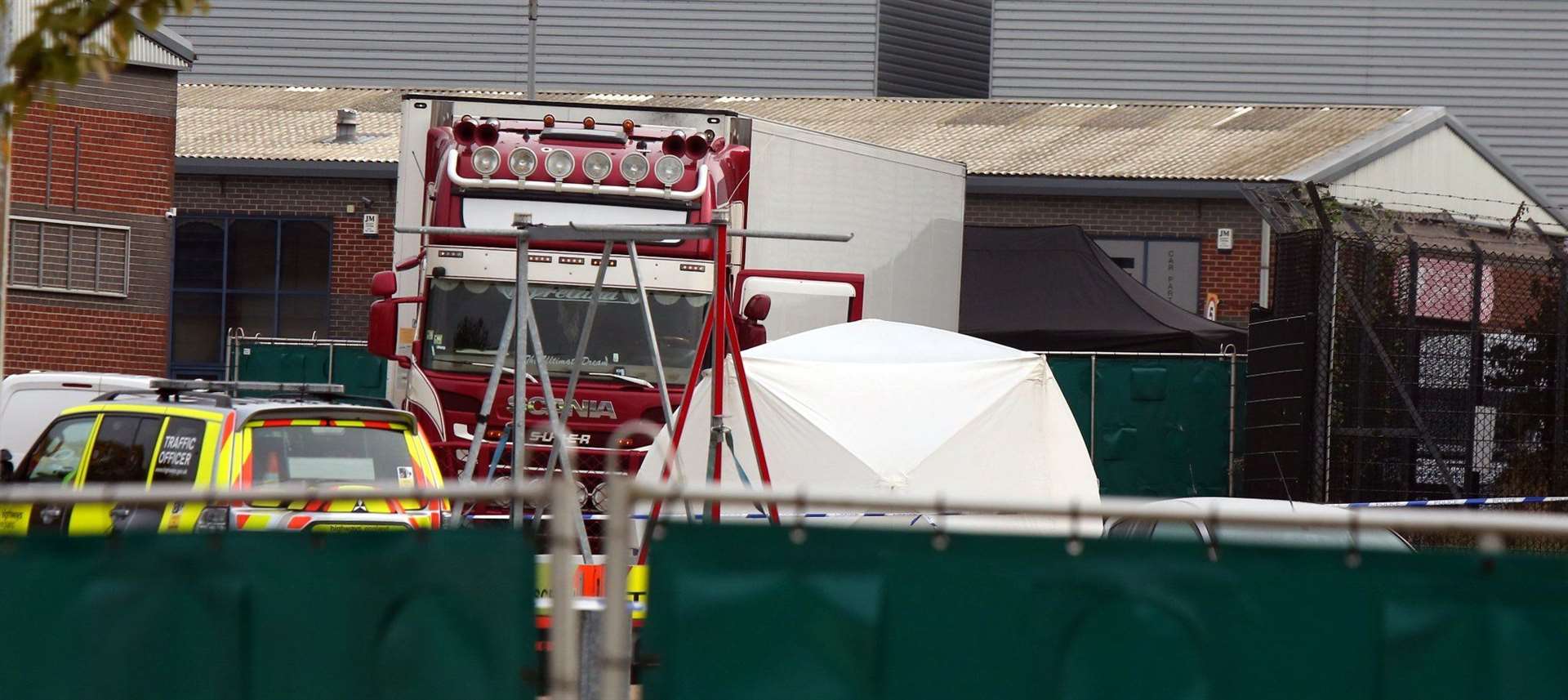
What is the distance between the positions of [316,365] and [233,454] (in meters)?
16.8

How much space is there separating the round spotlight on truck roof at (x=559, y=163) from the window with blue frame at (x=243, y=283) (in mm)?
17212

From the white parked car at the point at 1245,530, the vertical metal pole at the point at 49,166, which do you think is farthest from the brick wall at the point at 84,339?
the white parked car at the point at 1245,530

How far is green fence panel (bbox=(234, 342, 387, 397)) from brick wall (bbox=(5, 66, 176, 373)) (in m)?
1.32

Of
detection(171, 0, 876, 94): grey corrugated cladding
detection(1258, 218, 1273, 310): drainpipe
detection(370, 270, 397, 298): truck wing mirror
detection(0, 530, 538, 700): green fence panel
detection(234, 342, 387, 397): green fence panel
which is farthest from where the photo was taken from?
detection(171, 0, 876, 94): grey corrugated cladding

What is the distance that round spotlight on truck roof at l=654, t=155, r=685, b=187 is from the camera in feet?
51.1

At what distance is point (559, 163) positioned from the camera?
15.4m

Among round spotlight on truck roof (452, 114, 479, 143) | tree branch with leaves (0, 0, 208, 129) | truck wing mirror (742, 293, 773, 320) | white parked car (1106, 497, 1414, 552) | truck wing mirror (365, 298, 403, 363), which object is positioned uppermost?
round spotlight on truck roof (452, 114, 479, 143)

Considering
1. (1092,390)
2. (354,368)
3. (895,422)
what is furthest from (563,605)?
(354,368)

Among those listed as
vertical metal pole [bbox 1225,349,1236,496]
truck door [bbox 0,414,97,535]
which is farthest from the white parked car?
vertical metal pole [bbox 1225,349,1236,496]

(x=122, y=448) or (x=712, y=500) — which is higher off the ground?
(x=712, y=500)

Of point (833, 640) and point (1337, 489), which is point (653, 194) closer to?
point (1337, 489)

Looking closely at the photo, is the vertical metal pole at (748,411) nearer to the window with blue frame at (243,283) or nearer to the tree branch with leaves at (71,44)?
the tree branch with leaves at (71,44)

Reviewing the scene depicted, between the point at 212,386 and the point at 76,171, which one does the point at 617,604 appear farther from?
the point at 76,171

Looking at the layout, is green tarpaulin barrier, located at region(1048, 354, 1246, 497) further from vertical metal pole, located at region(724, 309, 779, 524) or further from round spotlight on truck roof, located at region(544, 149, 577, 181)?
vertical metal pole, located at region(724, 309, 779, 524)
